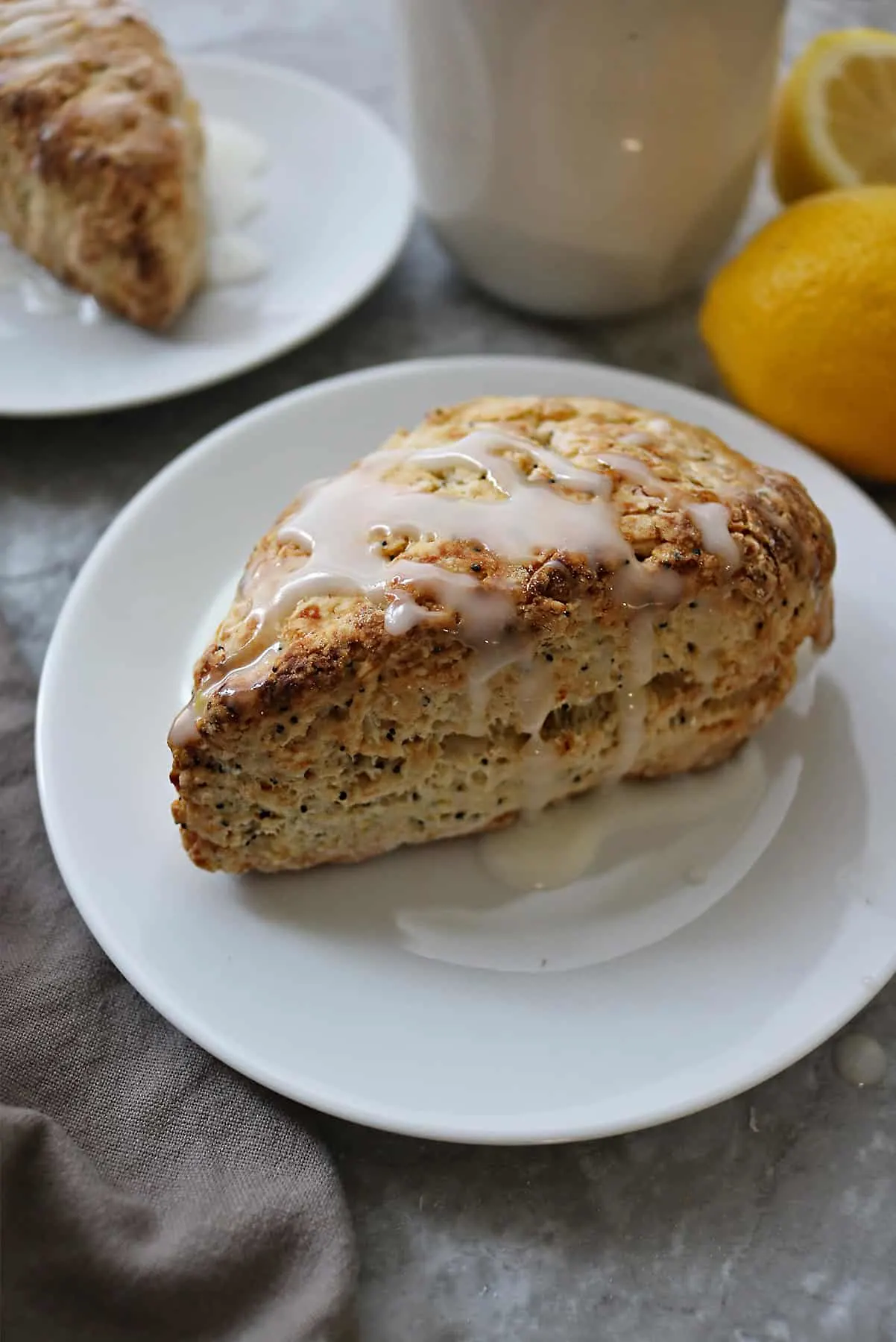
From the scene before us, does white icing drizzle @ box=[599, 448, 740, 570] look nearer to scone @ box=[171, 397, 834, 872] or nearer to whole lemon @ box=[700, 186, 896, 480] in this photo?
scone @ box=[171, 397, 834, 872]

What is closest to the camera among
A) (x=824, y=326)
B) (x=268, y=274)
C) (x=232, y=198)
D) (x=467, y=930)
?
(x=467, y=930)

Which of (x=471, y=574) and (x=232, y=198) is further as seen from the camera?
(x=232, y=198)

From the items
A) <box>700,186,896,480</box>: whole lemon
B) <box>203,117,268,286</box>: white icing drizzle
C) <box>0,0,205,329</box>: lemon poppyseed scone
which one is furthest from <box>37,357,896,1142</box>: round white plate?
<box>203,117,268,286</box>: white icing drizzle

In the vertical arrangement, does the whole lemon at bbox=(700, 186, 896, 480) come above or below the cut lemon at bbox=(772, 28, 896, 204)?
below

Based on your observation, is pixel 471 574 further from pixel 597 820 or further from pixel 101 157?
pixel 101 157

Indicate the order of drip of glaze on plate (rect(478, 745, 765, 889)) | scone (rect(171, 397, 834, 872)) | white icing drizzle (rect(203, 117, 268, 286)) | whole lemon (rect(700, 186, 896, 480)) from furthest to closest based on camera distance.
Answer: white icing drizzle (rect(203, 117, 268, 286))
whole lemon (rect(700, 186, 896, 480))
drip of glaze on plate (rect(478, 745, 765, 889))
scone (rect(171, 397, 834, 872))

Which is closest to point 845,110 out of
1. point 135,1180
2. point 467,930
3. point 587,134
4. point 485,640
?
point 587,134

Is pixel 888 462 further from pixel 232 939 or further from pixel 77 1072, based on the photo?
pixel 77 1072
